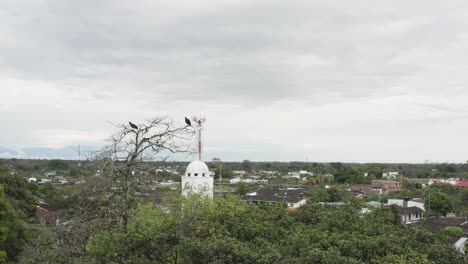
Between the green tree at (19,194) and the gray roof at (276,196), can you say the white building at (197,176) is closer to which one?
the green tree at (19,194)

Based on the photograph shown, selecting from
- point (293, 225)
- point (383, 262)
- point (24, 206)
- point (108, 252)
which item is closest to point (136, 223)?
point (108, 252)

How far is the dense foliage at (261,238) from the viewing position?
1041cm

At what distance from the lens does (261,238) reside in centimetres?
1183

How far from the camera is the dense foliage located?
410 inches

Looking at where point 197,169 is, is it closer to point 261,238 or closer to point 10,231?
point 10,231

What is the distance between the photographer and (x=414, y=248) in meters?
10.9

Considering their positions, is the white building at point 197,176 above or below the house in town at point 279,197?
above

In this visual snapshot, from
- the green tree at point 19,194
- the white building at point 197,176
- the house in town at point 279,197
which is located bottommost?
the house in town at point 279,197

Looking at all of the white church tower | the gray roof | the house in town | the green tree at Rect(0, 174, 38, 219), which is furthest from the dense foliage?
the gray roof

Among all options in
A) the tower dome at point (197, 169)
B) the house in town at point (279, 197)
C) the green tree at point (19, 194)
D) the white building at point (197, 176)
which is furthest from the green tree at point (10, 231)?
the house in town at point (279, 197)

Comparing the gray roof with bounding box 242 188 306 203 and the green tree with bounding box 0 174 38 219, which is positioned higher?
the green tree with bounding box 0 174 38 219

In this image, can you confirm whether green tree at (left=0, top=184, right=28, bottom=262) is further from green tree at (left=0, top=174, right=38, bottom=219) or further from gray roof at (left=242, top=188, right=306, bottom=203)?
gray roof at (left=242, top=188, right=306, bottom=203)

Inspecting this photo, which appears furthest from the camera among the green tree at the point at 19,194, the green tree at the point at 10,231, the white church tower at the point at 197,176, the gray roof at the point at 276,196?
the gray roof at the point at 276,196

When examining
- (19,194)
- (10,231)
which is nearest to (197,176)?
(10,231)
